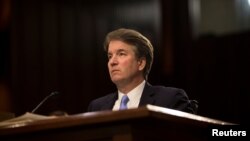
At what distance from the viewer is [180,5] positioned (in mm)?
4918

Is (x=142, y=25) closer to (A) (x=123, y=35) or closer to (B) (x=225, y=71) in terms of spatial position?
(B) (x=225, y=71)

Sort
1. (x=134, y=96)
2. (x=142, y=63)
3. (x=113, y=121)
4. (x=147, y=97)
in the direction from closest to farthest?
(x=113, y=121)
(x=147, y=97)
(x=134, y=96)
(x=142, y=63)

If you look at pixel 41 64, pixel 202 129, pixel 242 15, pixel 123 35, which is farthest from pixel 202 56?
pixel 202 129

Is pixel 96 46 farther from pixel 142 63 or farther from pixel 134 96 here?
pixel 134 96

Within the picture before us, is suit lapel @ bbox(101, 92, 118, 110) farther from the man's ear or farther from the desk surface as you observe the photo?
the desk surface

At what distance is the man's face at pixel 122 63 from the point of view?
2.66 meters

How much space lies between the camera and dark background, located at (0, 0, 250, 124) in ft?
15.1

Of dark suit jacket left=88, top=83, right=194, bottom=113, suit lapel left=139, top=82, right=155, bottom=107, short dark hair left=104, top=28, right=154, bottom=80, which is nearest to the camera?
dark suit jacket left=88, top=83, right=194, bottom=113

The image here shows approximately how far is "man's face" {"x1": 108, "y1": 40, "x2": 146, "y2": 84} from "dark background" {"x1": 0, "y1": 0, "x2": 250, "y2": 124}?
76.9 inches

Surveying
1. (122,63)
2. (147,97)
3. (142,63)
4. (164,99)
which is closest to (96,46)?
(142,63)

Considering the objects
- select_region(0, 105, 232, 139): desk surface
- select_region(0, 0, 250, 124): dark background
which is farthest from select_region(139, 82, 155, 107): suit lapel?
select_region(0, 0, 250, 124): dark background

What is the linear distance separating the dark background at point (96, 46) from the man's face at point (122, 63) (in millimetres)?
1953

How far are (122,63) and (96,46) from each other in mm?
2680

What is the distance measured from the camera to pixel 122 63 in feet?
8.77
